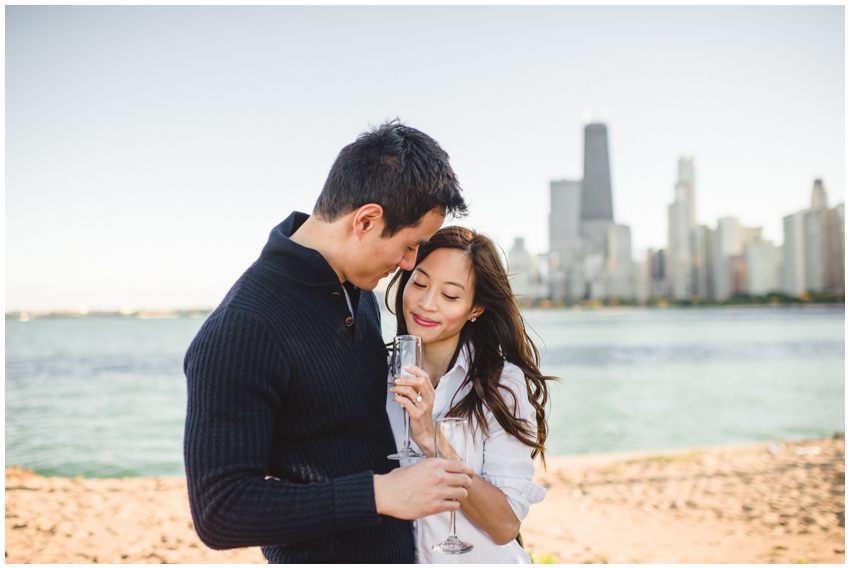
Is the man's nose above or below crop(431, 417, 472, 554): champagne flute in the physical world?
above

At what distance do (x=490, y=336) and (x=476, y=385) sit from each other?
0.38 m

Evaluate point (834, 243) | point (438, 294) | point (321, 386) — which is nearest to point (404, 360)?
point (321, 386)

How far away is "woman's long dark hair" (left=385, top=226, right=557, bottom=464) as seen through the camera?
2639mm

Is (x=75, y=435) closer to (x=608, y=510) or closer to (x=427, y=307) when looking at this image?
(x=608, y=510)

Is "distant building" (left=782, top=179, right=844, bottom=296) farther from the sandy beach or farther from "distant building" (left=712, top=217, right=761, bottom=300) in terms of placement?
the sandy beach

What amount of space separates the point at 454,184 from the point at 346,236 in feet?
1.36

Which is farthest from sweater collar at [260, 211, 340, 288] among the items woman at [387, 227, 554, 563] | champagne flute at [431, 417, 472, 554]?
champagne flute at [431, 417, 472, 554]

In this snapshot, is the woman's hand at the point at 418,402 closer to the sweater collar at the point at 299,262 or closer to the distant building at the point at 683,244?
the sweater collar at the point at 299,262

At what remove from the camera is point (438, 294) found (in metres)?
2.86

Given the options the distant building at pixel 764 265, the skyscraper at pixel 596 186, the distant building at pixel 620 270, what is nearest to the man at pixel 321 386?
the distant building at pixel 764 265

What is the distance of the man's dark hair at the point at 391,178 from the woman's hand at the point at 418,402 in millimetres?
477

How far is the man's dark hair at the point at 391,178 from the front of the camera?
2.15 m

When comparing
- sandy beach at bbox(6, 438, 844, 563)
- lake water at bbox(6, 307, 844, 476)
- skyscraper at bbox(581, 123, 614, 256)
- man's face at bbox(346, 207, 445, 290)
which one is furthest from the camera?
skyscraper at bbox(581, 123, 614, 256)

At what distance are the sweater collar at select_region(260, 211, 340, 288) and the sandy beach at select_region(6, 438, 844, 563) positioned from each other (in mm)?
4161
